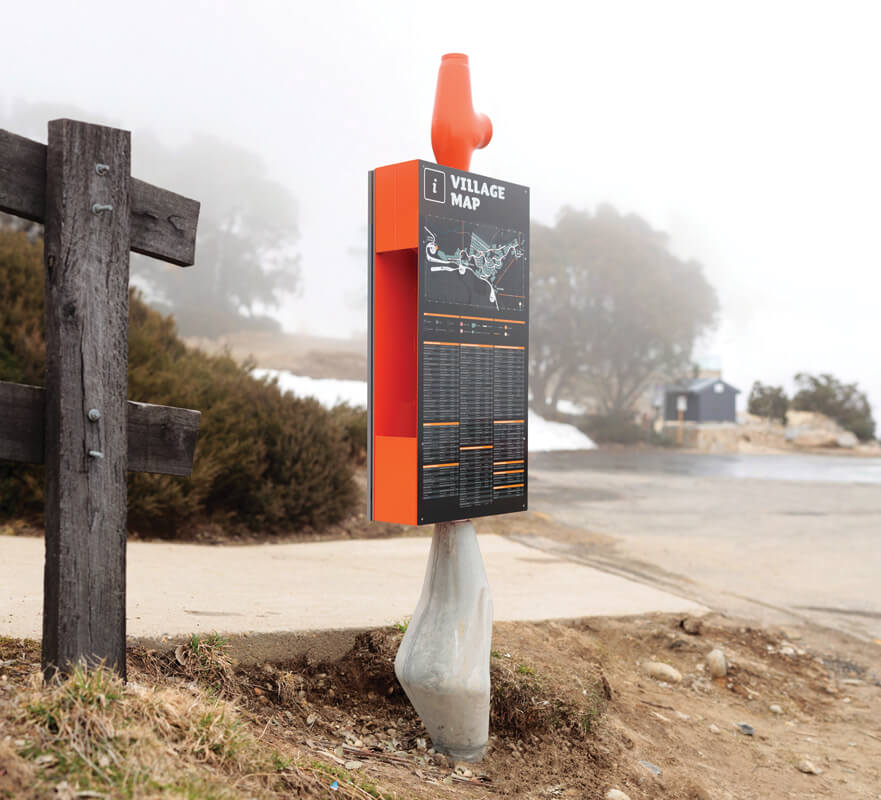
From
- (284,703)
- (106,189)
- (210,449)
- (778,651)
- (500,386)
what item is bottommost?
(778,651)

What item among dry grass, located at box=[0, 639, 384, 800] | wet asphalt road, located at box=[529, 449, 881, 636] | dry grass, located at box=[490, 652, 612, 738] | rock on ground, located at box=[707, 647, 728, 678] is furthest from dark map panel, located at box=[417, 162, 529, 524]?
wet asphalt road, located at box=[529, 449, 881, 636]

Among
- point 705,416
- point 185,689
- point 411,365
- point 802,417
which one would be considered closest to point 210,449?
point 411,365

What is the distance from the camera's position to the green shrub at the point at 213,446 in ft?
23.5

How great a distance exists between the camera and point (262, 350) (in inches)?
1587

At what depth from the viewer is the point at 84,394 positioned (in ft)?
8.87

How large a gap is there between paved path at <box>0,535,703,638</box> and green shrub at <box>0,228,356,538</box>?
0.50 m

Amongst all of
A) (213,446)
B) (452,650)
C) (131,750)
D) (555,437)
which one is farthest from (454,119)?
(555,437)

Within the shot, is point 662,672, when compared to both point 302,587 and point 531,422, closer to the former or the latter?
point 302,587

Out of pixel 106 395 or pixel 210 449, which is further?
pixel 210 449

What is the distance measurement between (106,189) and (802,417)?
120 ft

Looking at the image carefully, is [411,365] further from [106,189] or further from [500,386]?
[106,189]

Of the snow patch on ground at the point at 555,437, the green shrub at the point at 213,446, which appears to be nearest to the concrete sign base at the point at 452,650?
the green shrub at the point at 213,446

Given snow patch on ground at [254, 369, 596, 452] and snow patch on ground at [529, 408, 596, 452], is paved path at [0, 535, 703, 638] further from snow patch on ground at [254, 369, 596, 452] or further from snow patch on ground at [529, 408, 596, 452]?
snow patch on ground at [254, 369, 596, 452]

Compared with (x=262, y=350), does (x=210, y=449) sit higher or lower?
lower
